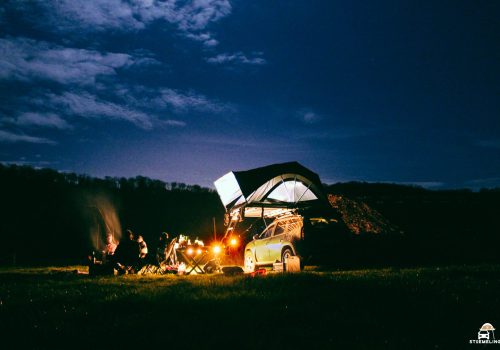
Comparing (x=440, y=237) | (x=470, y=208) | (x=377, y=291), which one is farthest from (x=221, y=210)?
(x=377, y=291)

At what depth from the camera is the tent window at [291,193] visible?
630 inches

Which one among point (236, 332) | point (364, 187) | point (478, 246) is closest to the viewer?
point (236, 332)

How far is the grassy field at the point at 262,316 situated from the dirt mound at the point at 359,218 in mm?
10654

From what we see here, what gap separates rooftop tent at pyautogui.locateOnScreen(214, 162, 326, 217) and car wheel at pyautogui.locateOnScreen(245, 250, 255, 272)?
6.23 feet

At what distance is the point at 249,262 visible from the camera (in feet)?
43.0

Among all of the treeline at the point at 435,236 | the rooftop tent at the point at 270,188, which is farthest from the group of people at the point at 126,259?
the treeline at the point at 435,236

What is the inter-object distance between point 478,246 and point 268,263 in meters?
9.92

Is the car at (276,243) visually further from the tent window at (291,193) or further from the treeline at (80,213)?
the treeline at (80,213)

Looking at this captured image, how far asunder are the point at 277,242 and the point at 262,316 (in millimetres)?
7375

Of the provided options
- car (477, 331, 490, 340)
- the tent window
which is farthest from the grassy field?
the tent window

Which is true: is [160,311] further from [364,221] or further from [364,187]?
[364,187]

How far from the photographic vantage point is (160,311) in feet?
15.1

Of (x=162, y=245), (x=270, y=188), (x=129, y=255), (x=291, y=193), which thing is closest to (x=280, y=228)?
(x=270, y=188)

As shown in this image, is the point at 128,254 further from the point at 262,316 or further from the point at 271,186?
the point at 262,316
